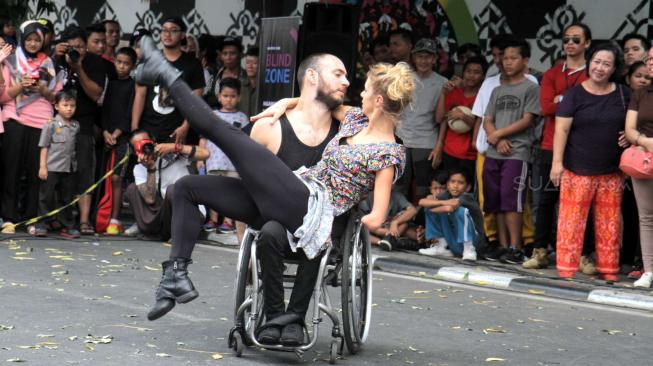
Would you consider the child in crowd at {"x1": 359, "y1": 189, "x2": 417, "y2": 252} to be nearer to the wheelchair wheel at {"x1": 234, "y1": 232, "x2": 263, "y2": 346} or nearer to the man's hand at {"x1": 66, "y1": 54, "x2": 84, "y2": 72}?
the man's hand at {"x1": 66, "y1": 54, "x2": 84, "y2": 72}

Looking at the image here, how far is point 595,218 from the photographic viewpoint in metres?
10.9

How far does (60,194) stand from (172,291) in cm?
653

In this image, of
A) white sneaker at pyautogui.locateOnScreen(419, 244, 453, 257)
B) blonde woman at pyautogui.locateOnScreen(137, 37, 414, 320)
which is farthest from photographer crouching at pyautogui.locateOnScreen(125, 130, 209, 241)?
blonde woman at pyautogui.locateOnScreen(137, 37, 414, 320)

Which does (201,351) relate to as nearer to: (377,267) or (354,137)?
(354,137)

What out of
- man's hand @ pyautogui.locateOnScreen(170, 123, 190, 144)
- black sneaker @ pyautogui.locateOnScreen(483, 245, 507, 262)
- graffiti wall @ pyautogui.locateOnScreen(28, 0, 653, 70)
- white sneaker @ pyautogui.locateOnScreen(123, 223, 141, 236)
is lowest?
white sneaker @ pyautogui.locateOnScreen(123, 223, 141, 236)

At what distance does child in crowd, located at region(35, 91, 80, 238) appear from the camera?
12.7 meters

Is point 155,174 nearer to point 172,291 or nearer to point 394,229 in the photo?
point 394,229

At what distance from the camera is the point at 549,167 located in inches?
464

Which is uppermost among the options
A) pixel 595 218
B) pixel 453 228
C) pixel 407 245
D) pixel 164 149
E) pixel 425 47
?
pixel 425 47

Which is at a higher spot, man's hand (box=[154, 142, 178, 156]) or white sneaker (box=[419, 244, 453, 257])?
man's hand (box=[154, 142, 178, 156])

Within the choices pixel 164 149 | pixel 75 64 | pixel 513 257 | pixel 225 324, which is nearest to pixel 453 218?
pixel 513 257

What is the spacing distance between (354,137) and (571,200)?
4.16 m

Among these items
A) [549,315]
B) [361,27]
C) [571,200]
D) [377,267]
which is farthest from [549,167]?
[361,27]

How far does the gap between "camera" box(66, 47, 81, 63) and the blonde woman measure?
6.23m
